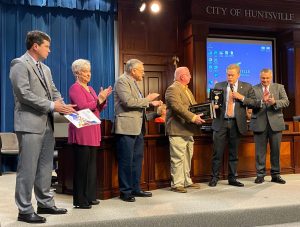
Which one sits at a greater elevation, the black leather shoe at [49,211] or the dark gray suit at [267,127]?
the dark gray suit at [267,127]

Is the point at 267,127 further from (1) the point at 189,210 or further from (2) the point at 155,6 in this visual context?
(2) the point at 155,6

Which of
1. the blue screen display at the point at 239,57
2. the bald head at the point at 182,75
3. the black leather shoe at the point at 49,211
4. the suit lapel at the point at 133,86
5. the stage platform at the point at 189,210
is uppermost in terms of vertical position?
the blue screen display at the point at 239,57

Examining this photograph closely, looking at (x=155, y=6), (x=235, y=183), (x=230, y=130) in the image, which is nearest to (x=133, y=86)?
(x=230, y=130)

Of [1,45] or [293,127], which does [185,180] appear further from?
[1,45]

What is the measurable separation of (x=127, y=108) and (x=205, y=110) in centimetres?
85

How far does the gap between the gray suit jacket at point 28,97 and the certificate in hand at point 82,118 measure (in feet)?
0.59

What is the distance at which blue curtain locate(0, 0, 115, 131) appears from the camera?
23.3 feet

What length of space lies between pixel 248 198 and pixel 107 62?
4.33m

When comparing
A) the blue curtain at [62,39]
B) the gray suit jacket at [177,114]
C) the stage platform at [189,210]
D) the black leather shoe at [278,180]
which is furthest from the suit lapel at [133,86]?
the blue curtain at [62,39]

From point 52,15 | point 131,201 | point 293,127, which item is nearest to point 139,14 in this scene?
point 52,15

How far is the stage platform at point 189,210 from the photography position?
3.19m

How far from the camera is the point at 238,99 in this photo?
4672mm

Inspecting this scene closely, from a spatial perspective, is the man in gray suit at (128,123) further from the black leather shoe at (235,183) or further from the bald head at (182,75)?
the black leather shoe at (235,183)

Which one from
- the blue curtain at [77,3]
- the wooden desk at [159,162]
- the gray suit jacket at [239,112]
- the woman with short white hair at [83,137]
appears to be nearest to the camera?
the woman with short white hair at [83,137]
